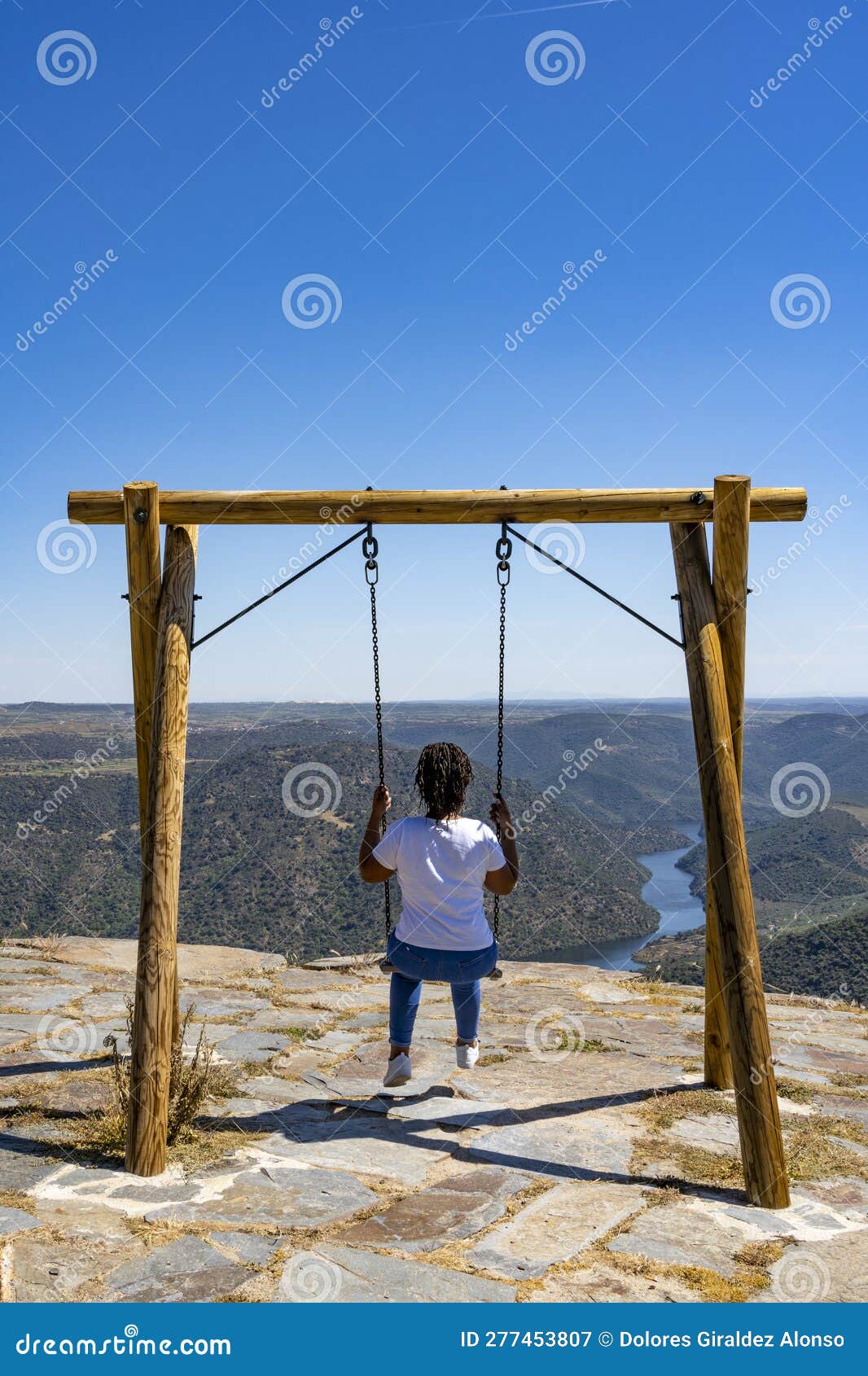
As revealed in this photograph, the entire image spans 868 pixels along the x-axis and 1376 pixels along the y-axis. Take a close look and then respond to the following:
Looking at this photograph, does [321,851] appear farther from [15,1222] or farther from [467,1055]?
[15,1222]

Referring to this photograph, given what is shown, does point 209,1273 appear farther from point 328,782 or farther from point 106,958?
point 328,782

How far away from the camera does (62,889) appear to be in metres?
31.0

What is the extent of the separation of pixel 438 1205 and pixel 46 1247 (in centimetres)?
129

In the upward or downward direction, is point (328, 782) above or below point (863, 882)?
above

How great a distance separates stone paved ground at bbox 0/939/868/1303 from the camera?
9.95ft

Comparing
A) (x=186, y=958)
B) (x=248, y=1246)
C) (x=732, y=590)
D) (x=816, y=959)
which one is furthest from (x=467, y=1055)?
(x=816, y=959)

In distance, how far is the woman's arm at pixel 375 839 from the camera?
15.1ft

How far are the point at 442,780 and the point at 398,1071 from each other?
143 cm

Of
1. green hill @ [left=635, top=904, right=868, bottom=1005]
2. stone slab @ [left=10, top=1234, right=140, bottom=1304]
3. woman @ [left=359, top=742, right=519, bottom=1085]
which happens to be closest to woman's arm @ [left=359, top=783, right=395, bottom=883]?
woman @ [left=359, top=742, right=519, bottom=1085]

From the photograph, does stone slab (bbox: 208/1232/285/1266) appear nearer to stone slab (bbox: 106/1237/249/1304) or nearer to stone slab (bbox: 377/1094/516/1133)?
stone slab (bbox: 106/1237/249/1304)

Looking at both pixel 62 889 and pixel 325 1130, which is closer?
pixel 325 1130

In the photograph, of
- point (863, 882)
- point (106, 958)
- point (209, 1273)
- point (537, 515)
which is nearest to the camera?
point (209, 1273)

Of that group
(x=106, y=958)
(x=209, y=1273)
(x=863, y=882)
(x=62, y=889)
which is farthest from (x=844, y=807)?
(x=209, y=1273)

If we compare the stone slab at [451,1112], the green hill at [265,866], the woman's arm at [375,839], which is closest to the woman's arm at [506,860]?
the woman's arm at [375,839]
